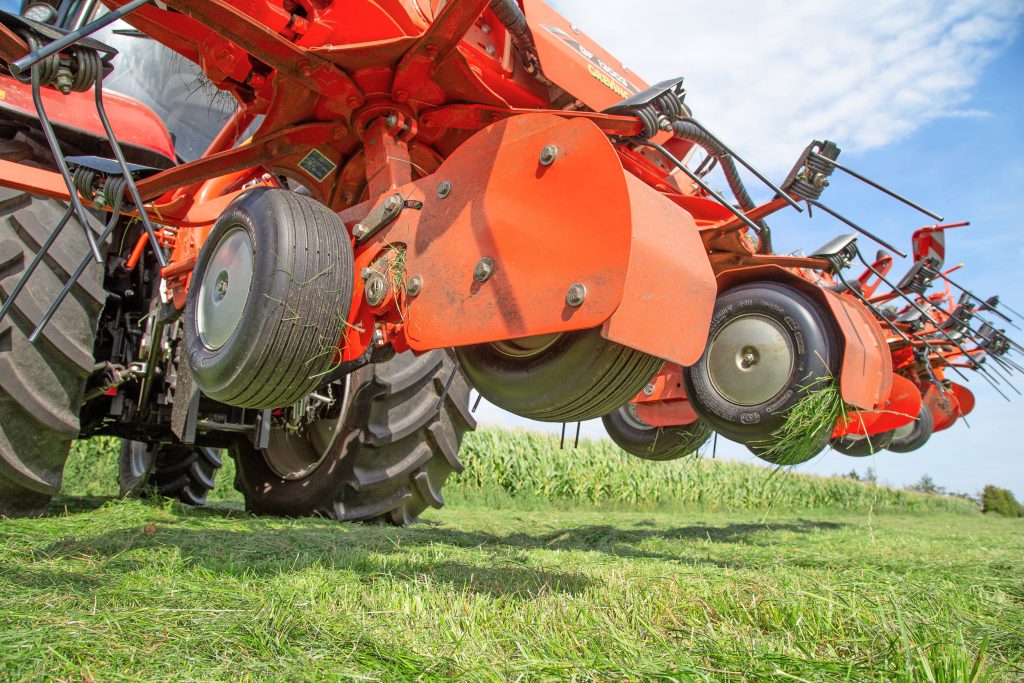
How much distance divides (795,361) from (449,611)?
2.05m

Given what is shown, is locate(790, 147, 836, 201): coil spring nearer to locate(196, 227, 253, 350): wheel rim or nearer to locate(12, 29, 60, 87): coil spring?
locate(196, 227, 253, 350): wheel rim

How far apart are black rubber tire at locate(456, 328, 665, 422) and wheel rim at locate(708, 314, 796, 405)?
1289 mm

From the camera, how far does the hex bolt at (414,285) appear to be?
7.36 ft

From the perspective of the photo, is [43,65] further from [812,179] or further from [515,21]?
[812,179]

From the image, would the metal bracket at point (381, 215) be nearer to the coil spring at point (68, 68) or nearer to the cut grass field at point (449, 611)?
the coil spring at point (68, 68)

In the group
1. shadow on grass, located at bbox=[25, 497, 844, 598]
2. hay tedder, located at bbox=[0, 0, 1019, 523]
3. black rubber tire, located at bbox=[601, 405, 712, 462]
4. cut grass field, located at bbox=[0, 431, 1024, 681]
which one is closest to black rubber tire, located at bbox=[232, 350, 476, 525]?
hay tedder, located at bbox=[0, 0, 1019, 523]

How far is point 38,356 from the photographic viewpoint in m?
3.32

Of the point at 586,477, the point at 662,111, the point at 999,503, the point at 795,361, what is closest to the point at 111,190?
the point at 662,111

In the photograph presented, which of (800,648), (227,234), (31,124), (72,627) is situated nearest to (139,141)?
(31,124)

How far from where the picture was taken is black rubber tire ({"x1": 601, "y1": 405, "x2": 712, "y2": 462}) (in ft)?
13.2

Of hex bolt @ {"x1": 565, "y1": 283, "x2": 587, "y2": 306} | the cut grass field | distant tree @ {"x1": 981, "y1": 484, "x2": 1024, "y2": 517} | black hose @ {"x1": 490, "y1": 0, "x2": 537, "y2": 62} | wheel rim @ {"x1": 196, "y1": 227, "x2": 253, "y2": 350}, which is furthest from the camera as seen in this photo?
distant tree @ {"x1": 981, "y1": 484, "x2": 1024, "y2": 517}

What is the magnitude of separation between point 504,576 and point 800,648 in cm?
103

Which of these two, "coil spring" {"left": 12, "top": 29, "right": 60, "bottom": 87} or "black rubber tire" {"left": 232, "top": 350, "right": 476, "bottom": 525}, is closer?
"coil spring" {"left": 12, "top": 29, "right": 60, "bottom": 87}

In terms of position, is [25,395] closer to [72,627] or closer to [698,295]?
[72,627]
